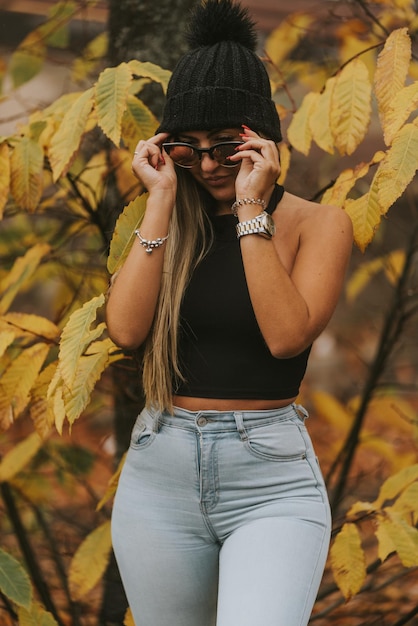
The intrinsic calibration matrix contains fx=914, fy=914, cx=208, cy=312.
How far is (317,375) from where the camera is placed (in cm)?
620

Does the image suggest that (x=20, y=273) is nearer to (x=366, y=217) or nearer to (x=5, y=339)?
(x=5, y=339)

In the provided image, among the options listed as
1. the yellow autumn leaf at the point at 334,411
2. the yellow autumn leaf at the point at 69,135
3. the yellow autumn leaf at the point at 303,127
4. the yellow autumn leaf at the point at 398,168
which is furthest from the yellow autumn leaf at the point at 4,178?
the yellow autumn leaf at the point at 334,411

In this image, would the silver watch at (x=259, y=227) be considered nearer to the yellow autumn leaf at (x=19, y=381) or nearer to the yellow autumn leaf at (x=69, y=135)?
the yellow autumn leaf at (x=69, y=135)

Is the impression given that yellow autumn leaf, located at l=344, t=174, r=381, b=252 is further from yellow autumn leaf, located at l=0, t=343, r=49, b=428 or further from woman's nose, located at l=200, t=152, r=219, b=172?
yellow autumn leaf, located at l=0, t=343, r=49, b=428

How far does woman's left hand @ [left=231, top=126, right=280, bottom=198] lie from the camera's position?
179 cm

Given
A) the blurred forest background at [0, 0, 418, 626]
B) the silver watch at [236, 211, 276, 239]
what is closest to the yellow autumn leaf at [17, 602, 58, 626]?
the blurred forest background at [0, 0, 418, 626]

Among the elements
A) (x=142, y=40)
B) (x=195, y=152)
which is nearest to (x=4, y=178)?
(x=195, y=152)

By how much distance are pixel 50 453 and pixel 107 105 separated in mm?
1526

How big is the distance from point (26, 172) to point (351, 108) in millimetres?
801

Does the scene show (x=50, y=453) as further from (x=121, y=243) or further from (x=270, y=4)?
(x=270, y=4)

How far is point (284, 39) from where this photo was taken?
297cm

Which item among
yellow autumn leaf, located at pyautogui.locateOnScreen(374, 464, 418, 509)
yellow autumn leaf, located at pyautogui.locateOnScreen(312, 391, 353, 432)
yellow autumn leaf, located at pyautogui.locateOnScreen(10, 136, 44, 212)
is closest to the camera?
yellow autumn leaf, located at pyautogui.locateOnScreen(10, 136, 44, 212)

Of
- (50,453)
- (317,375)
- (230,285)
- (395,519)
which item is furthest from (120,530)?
(317,375)

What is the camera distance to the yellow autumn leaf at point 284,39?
294 centimetres
